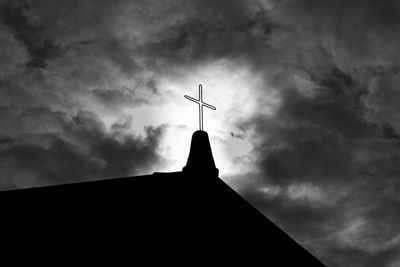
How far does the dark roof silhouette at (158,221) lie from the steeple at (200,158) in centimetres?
9

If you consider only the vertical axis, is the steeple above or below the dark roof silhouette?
above

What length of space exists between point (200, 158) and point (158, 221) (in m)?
3.39

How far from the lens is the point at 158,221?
11.5 meters

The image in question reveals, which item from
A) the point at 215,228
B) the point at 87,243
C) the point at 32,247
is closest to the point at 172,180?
the point at 215,228

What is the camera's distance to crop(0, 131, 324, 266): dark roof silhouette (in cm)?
1084

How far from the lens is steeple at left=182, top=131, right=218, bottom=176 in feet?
44.7

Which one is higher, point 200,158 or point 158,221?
point 200,158

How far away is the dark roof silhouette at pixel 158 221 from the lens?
1084 centimetres

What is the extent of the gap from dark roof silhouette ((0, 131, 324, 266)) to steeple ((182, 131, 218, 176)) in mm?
87

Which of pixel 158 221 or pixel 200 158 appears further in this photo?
pixel 200 158

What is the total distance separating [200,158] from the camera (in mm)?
14188

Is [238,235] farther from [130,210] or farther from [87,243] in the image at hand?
[87,243]

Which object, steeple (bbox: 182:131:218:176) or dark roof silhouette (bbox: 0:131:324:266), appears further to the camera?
steeple (bbox: 182:131:218:176)

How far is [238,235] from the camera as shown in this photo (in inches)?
454
